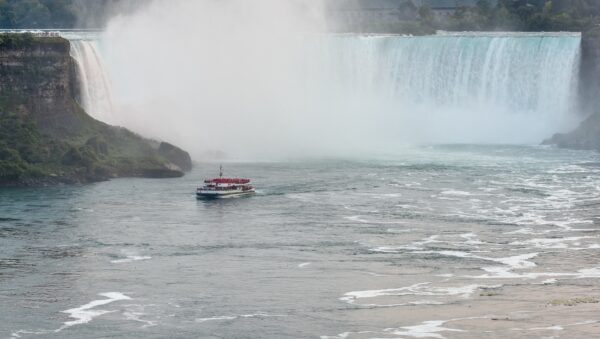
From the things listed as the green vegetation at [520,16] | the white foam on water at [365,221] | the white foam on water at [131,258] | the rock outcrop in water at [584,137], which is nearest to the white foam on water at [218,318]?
the white foam on water at [131,258]

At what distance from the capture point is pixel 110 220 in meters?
46.3

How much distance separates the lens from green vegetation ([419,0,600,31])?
8625cm

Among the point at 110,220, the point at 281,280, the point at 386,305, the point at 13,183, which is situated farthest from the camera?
the point at 13,183

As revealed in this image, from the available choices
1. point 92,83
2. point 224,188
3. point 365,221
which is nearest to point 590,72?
point 92,83

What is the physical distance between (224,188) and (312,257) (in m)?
11.5

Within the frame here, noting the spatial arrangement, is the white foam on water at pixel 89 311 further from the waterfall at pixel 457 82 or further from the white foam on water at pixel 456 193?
the waterfall at pixel 457 82

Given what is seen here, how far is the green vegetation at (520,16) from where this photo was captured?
8625cm

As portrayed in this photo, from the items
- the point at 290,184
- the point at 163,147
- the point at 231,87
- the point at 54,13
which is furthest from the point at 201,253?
the point at 54,13

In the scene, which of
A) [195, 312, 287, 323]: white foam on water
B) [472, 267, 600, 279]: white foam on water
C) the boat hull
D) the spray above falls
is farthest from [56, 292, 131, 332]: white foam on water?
the spray above falls

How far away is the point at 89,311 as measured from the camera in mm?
34812

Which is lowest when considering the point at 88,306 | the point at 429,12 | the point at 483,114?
the point at 88,306

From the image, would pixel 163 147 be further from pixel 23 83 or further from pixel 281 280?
pixel 281 280

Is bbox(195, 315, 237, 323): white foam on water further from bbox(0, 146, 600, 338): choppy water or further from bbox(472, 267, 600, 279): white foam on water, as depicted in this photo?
bbox(472, 267, 600, 279): white foam on water

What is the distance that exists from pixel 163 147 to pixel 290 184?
641 cm
